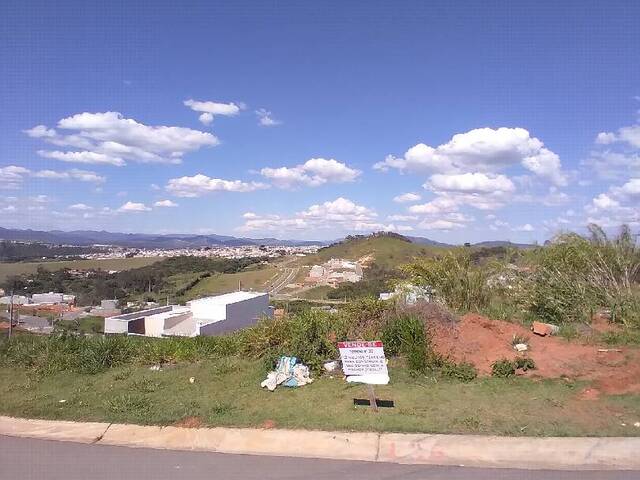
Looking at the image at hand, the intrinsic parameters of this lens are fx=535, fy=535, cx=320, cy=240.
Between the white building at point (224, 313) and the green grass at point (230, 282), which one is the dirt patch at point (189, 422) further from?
the green grass at point (230, 282)

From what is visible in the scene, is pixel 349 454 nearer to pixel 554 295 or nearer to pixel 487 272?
pixel 554 295

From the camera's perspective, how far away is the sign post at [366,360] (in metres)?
7.07

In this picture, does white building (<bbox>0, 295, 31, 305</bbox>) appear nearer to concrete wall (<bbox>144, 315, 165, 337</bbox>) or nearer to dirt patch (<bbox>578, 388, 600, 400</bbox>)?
concrete wall (<bbox>144, 315, 165, 337</bbox>)

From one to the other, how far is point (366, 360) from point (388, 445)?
1768mm

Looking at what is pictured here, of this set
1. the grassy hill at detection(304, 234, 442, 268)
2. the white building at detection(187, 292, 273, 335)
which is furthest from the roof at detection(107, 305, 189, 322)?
the grassy hill at detection(304, 234, 442, 268)

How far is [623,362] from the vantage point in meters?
8.01

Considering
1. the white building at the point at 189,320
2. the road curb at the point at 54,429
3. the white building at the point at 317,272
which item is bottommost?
the white building at the point at 189,320

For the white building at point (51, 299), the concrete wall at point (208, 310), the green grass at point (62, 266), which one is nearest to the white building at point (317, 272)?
the green grass at point (62, 266)

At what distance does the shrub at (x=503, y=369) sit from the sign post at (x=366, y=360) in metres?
1.83

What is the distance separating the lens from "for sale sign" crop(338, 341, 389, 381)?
7074 mm

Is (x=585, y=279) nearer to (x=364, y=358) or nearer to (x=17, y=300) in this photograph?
(x=364, y=358)

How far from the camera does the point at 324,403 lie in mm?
6820

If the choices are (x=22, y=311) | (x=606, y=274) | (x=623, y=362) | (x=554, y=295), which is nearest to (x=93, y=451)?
(x=623, y=362)

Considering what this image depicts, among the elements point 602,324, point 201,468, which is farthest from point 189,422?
point 602,324
